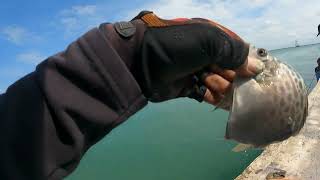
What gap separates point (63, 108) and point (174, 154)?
81.5 feet

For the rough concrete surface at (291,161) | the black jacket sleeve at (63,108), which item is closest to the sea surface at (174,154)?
the rough concrete surface at (291,161)

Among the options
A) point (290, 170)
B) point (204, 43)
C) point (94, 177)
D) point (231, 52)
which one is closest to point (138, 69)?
point (204, 43)

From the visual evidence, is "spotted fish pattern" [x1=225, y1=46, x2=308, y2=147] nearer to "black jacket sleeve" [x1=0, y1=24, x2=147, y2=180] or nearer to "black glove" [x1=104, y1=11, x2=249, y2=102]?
"black glove" [x1=104, y1=11, x2=249, y2=102]

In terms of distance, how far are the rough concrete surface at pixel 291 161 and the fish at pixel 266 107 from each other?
17.5 feet

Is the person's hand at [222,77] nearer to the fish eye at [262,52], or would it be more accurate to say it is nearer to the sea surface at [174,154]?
the fish eye at [262,52]

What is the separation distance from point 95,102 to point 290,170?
7.30m

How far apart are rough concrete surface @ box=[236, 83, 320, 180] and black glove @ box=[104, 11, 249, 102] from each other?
6047mm

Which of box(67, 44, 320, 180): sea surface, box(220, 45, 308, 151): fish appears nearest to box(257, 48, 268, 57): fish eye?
box(220, 45, 308, 151): fish

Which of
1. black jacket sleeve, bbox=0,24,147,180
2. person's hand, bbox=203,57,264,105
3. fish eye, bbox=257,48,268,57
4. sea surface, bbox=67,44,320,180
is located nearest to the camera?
black jacket sleeve, bbox=0,24,147,180

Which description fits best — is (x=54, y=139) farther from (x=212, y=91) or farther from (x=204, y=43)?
(x=212, y=91)

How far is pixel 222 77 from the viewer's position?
142cm

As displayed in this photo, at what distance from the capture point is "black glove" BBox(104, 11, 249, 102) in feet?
3.46

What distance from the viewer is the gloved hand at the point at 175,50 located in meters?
1.06

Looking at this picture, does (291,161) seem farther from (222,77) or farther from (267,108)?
(222,77)
